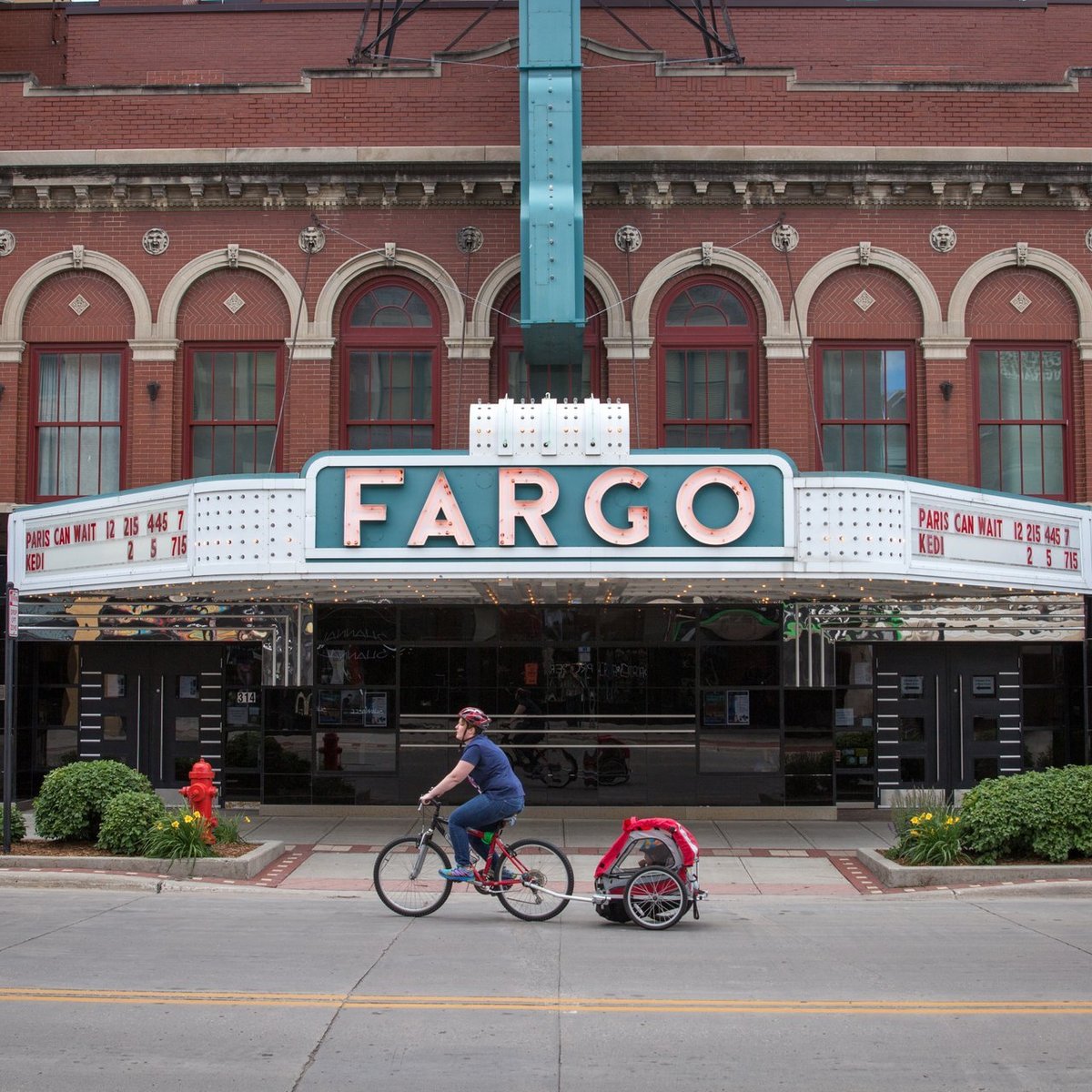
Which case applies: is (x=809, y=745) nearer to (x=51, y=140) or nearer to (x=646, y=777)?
(x=646, y=777)

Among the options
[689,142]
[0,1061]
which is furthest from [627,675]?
[0,1061]

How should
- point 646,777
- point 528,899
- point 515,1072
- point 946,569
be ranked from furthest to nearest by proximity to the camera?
point 646,777 < point 946,569 < point 528,899 < point 515,1072

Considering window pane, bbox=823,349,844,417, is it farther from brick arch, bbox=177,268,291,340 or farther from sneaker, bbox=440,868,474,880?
sneaker, bbox=440,868,474,880

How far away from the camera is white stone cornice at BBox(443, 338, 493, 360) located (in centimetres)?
2058

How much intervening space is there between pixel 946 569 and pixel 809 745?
4.69 meters

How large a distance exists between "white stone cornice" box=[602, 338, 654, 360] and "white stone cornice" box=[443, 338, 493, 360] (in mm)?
1732

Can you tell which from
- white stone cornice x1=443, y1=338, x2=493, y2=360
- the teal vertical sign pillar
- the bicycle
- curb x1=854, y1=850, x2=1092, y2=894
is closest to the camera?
the bicycle

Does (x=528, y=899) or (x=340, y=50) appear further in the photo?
(x=340, y=50)

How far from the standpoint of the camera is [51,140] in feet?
68.4

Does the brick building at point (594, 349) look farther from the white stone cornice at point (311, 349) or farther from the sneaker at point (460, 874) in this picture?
the sneaker at point (460, 874)

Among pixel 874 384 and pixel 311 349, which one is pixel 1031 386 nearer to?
pixel 874 384

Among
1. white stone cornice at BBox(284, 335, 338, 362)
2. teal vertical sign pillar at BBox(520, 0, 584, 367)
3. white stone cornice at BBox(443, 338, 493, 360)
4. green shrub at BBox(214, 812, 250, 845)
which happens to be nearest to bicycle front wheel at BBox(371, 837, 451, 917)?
green shrub at BBox(214, 812, 250, 845)

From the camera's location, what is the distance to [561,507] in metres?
15.8

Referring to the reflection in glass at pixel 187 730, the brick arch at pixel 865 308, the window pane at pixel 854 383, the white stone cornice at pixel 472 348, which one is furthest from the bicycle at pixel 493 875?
the brick arch at pixel 865 308
